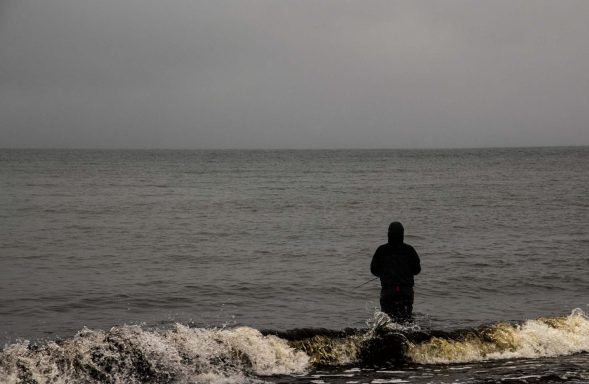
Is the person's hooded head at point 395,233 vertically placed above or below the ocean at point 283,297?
above

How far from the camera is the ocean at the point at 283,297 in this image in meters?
10.1

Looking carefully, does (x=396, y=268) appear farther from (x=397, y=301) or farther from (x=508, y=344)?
(x=508, y=344)

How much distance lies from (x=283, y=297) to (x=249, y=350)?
220 inches

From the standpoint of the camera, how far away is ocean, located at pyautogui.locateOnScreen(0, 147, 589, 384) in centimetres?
1006

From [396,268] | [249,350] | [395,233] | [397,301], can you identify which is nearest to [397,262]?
[396,268]

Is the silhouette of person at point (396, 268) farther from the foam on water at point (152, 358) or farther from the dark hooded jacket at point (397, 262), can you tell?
the foam on water at point (152, 358)

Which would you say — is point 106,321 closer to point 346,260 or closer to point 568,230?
point 346,260

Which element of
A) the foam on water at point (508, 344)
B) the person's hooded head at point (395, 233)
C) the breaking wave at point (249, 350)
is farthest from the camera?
the foam on water at point (508, 344)

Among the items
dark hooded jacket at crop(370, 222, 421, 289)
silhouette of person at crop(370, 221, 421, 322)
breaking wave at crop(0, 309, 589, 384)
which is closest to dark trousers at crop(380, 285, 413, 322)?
silhouette of person at crop(370, 221, 421, 322)

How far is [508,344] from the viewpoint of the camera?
38.0ft

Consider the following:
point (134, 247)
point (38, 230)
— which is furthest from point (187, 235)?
point (38, 230)

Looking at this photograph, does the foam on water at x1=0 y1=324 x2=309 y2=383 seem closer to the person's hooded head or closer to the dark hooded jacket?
the dark hooded jacket

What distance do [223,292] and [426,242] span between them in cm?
1132

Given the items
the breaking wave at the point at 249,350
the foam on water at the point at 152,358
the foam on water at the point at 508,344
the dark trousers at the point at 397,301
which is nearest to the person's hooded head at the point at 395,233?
the dark trousers at the point at 397,301
